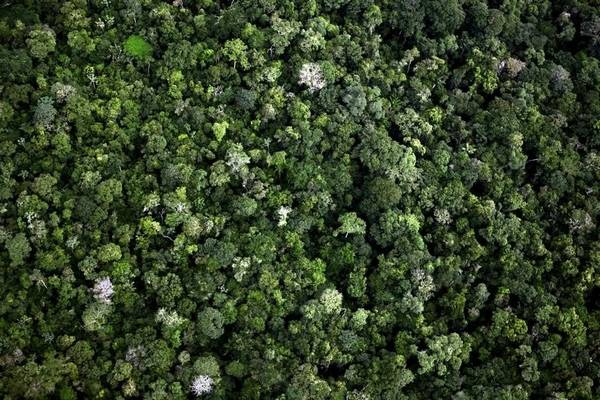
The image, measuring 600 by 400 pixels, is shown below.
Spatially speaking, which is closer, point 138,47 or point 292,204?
point 292,204

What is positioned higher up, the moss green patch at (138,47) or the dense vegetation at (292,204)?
the moss green patch at (138,47)

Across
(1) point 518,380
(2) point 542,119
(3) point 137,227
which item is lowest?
(1) point 518,380

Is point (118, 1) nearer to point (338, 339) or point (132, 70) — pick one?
point (132, 70)

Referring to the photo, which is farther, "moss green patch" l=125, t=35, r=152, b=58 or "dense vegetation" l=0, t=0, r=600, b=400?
"moss green patch" l=125, t=35, r=152, b=58

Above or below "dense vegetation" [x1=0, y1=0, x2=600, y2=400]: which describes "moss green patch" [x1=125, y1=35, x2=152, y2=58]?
above

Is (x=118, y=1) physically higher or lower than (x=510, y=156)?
higher

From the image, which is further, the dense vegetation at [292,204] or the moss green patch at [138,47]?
the moss green patch at [138,47]

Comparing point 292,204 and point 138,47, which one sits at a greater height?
point 138,47

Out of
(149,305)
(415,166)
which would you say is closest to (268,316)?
(149,305)
